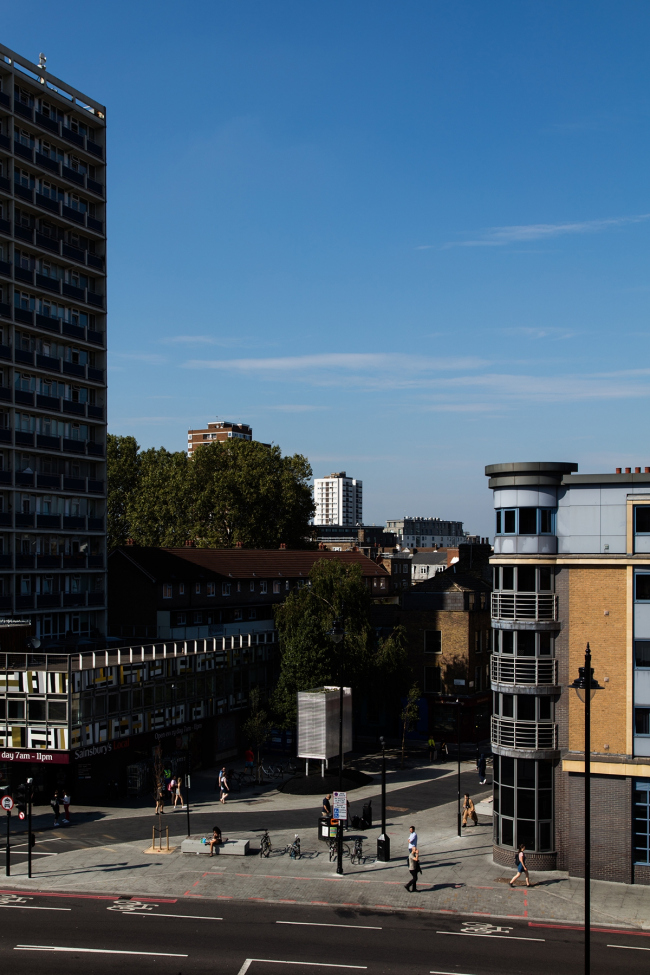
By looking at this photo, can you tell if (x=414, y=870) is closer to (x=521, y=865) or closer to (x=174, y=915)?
(x=521, y=865)

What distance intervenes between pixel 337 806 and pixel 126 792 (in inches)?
637

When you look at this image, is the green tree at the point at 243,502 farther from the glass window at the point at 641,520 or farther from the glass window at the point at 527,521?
the glass window at the point at 641,520

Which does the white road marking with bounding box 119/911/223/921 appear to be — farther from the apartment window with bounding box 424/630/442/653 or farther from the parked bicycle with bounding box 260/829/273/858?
the apartment window with bounding box 424/630/442/653

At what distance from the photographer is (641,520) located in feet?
110

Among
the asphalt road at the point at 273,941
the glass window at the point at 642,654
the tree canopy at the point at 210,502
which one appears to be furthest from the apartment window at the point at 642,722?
the tree canopy at the point at 210,502

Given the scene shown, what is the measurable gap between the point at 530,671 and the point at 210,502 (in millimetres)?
65309

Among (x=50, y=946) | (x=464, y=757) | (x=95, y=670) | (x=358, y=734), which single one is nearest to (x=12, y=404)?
(x=95, y=670)

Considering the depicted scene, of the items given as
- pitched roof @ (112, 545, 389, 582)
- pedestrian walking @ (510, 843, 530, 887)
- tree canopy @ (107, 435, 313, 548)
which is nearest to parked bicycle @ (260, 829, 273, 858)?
pedestrian walking @ (510, 843, 530, 887)

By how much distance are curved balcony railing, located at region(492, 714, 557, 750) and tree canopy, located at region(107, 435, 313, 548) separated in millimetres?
61632

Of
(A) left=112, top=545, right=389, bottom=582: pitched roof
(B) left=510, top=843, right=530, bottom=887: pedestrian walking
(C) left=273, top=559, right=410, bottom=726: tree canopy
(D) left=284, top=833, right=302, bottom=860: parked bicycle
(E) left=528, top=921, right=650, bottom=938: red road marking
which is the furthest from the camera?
(A) left=112, top=545, right=389, bottom=582: pitched roof

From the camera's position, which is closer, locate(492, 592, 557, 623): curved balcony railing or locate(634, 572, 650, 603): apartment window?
locate(634, 572, 650, 603): apartment window

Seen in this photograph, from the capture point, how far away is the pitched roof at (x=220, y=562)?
219 ft

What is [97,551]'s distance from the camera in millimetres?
65938

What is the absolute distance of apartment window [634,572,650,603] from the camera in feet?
109
